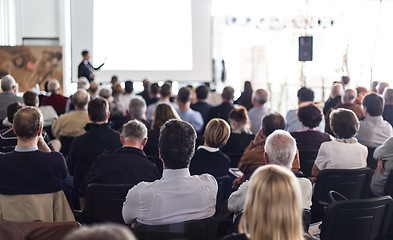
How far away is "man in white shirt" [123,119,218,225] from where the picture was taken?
256 cm

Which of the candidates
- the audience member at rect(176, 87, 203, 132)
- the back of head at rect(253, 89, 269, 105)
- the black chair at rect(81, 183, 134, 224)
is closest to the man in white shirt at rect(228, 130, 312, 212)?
the black chair at rect(81, 183, 134, 224)

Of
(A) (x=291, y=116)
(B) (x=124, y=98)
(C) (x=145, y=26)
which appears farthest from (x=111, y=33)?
(A) (x=291, y=116)

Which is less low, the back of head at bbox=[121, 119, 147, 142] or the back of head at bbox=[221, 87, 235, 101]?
the back of head at bbox=[221, 87, 235, 101]

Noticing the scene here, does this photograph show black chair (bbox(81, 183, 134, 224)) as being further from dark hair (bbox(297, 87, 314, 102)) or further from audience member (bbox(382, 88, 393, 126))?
audience member (bbox(382, 88, 393, 126))

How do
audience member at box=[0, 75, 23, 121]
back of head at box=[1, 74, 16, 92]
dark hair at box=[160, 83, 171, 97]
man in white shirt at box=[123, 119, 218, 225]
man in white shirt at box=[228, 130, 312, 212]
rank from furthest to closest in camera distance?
dark hair at box=[160, 83, 171, 97] → back of head at box=[1, 74, 16, 92] → audience member at box=[0, 75, 23, 121] → man in white shirt at box=[228, 130, 312, 212] → man in white shirt at box=[123, 119, 218, 225]

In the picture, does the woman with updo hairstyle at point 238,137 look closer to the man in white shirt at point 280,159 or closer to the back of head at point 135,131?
the back of head at point 135,131

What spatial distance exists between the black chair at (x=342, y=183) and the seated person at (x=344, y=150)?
0.26 meters

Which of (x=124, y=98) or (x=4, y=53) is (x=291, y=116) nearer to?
(x=124, y=98)

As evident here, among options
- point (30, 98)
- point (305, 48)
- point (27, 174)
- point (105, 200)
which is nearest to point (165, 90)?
point (30, 98)

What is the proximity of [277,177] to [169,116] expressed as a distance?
340 cm

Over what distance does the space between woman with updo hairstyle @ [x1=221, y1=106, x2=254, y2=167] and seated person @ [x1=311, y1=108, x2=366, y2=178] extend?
1118 mm

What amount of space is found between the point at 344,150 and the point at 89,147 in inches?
83.8

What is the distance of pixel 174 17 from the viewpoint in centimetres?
1195

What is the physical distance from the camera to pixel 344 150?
159 inches
